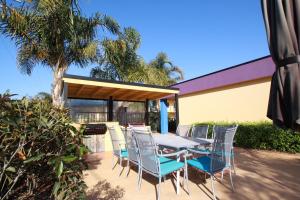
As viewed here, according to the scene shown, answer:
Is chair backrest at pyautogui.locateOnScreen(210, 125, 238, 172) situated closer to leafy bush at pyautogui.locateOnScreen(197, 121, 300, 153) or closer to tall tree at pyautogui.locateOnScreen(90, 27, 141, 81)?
leafy bush at pyautogui.locateOnScreen(197, 121, 300, 153)

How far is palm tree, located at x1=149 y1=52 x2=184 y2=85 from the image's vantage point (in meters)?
20.8

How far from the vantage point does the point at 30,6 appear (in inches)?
316

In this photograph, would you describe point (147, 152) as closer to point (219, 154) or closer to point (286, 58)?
point (219, 154)

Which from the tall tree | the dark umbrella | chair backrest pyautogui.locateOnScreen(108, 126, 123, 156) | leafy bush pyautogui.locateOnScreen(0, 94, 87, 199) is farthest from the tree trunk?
the dark umbrella

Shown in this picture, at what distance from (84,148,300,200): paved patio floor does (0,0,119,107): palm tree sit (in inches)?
150

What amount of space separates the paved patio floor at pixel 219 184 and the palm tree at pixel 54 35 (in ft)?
12.5

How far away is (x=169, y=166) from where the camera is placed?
3.88m

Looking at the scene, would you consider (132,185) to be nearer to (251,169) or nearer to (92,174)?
(92,174)

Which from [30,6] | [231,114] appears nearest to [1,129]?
[30,6]

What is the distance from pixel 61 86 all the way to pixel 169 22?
817 cm

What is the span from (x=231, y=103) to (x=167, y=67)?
10.5 meters

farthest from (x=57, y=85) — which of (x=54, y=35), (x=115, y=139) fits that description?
(x=115, y=139)

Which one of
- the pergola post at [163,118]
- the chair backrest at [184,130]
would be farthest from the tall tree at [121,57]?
the chair backrest at [184,130]

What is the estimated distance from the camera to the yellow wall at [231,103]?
1016cm
